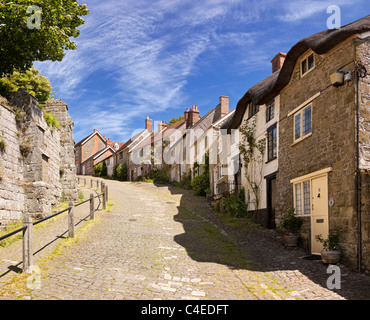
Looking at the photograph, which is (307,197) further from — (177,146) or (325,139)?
(177,146)

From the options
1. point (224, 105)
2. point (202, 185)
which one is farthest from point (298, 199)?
point (224, 105)

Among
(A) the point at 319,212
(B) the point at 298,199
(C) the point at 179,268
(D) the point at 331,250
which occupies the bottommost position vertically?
(C) the point at 179,268

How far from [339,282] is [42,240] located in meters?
8.47

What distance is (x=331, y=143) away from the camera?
10.6 m

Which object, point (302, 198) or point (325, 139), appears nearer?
point (325, 139)

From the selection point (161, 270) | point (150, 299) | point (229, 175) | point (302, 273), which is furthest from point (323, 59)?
point (229, 175)

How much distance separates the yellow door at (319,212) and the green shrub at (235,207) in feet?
25.3

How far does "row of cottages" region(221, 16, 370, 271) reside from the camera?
9.39 m

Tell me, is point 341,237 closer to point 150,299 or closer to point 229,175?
point 150,299

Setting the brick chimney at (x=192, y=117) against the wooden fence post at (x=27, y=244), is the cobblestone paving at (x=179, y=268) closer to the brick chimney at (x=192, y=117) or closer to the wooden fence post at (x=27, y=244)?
the wooden fence post at (x=27, y=244)

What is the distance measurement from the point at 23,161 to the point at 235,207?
1064 centimetres

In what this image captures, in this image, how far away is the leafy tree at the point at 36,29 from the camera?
44.1ft

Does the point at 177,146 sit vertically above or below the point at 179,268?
above

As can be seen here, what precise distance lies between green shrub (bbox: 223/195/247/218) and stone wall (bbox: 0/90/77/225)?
925 cm
